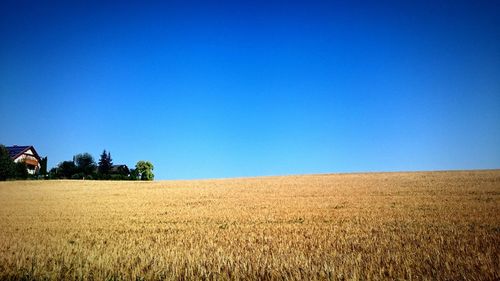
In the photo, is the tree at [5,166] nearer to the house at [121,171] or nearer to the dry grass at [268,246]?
the house at [121,171]

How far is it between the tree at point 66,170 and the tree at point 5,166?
11413mm

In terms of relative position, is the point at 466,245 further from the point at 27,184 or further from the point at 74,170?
the point at 74,170

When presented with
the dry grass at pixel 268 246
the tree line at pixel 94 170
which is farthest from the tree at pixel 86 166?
the dry grass at pixel 268 246

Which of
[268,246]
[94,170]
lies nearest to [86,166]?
[94,170]

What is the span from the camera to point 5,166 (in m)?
54.5

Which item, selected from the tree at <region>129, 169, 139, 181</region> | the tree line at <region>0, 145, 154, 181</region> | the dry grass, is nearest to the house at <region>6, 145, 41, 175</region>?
the tree line at <region>0, 145, 154, 181</region>

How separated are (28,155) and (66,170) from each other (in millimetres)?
17573

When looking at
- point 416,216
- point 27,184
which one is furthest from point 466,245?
point 27,184

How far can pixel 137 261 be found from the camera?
21.1 ft

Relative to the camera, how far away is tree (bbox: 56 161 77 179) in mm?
67625

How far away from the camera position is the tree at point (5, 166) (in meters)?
54.0

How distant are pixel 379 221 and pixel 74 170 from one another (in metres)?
72.8

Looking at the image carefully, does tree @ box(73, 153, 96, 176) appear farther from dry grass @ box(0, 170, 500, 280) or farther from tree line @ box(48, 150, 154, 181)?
dry grass @ box(0, 170, 500, 280)

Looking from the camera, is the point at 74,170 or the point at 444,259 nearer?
the point at 444,259
